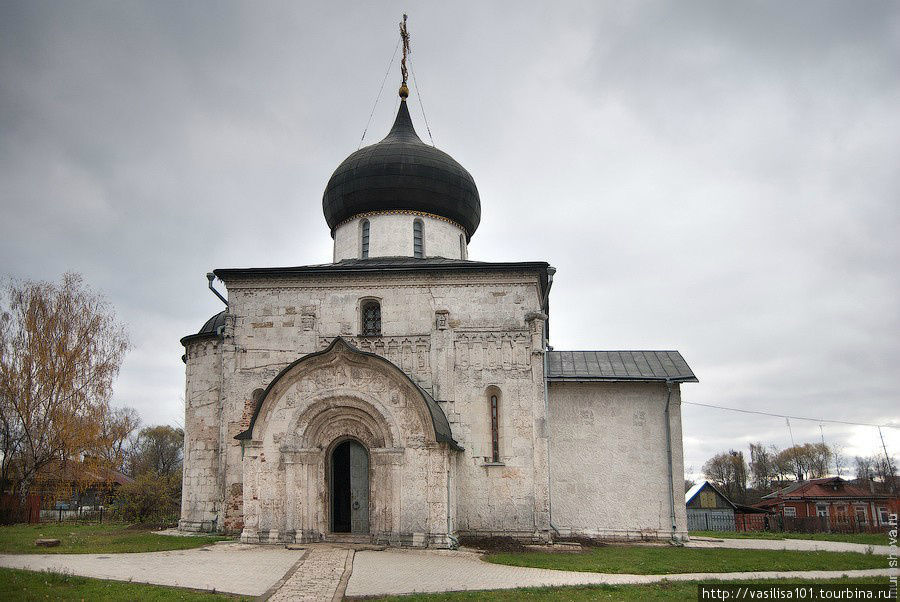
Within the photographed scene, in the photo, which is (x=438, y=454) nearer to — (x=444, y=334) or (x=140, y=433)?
(x=444, y=334)

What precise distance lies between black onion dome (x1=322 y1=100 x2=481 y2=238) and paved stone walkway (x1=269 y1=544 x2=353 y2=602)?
9624mm

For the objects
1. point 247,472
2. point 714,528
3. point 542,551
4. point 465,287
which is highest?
point 465,287

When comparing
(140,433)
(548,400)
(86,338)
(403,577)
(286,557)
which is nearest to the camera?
(403,577)

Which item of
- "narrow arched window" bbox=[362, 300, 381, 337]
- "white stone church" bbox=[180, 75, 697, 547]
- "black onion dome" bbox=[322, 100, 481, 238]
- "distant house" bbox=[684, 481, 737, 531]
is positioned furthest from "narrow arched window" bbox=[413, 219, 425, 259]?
"distant house" bbox=[684, 481, 737, 531]

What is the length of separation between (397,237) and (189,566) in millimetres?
10316

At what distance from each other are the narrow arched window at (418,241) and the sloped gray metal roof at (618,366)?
4.63m

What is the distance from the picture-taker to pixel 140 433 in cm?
5453

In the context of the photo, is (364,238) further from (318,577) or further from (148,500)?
(148,500)

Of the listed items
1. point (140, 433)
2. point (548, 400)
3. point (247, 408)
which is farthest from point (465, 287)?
point (140, 433)

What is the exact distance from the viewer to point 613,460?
17.1m

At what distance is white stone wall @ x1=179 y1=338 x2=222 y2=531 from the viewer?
1681 centimetres

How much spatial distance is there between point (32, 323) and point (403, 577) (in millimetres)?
19008

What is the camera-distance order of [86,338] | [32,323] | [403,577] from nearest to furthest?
1. [403,577]
2. [32,323]
3. [86,338]

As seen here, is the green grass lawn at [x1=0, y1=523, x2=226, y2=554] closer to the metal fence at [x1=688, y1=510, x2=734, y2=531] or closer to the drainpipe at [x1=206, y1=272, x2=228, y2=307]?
the drainpipe at [x1=206, y1=272, x2=228, y2=307]
